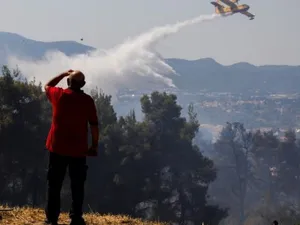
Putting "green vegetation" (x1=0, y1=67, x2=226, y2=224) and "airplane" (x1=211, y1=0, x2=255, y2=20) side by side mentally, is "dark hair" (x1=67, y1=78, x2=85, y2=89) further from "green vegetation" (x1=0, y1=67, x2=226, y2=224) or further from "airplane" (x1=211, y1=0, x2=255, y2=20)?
"airplane" (x1=211, y1=0, x2=255, y2=20)

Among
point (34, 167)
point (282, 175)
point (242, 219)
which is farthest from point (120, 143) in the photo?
point (282, 175)

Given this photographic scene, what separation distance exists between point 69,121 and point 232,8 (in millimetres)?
76359

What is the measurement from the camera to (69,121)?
283 inches

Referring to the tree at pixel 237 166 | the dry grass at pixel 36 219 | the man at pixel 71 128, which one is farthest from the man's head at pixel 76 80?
the tree at pixel 237 166

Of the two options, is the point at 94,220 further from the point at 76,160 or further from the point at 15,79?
the point at 15,79

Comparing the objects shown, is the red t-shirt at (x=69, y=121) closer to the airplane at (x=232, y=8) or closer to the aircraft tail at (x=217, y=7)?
the airplane at (x=232, y=8)

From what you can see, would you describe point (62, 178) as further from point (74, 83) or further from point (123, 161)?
point (123, 161)

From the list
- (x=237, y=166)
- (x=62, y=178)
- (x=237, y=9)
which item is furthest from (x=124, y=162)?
(x=237, y=166)

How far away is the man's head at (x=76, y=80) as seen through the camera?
7105mm

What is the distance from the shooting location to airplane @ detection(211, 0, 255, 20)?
7688 centimetres

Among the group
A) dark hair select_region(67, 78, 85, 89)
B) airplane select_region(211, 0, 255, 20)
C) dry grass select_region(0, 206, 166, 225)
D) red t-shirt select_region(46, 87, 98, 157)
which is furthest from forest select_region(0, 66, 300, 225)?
dark hair select_region(67, 78, 85, 89)

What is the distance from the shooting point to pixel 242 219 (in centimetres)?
9525

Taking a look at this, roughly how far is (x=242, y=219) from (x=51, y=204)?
300 ft

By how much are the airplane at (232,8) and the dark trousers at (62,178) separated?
71777 millimetres
